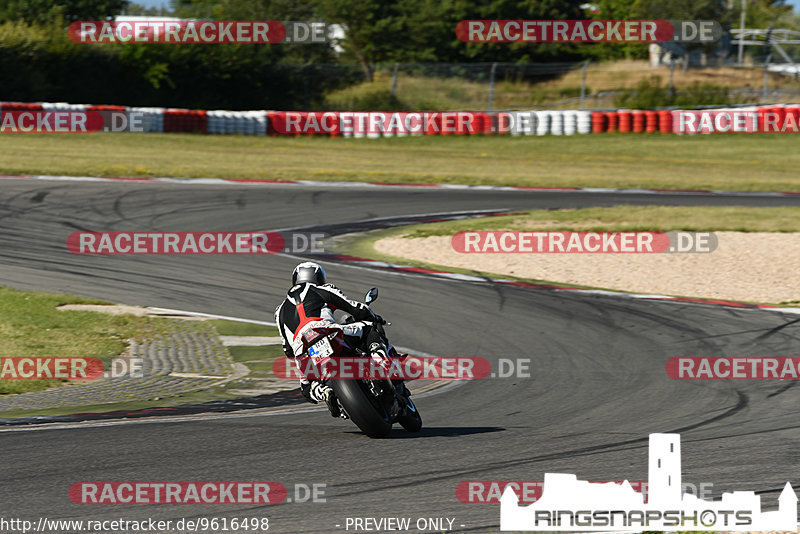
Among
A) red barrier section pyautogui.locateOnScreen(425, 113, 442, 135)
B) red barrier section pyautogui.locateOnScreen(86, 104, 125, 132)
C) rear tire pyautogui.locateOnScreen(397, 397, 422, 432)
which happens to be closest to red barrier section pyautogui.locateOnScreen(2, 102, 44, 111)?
red barrier section pyautogui.locateOnScreen(86, 104, 125, 132)

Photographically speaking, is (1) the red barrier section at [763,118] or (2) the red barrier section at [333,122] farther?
(2) the red barrier section at [333,122]

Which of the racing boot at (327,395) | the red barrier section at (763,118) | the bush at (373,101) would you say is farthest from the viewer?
the bush at (373,101)

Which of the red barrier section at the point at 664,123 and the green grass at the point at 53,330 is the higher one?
the red barrier section at the point at 664,123

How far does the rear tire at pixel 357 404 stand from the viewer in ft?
22.9

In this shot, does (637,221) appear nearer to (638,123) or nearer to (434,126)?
(638,123)

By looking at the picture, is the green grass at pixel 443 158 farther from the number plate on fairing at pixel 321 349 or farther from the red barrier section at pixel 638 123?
the number plate on fairing at pixel 321 349

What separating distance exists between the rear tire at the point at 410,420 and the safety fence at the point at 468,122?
99.9ft

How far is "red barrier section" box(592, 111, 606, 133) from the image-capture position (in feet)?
125

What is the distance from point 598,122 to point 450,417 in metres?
31.4

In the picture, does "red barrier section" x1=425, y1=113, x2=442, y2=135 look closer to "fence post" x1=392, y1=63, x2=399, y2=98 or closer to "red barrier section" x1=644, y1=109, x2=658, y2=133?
"fence post" x1=392, y1=63, x2=399, y2=98

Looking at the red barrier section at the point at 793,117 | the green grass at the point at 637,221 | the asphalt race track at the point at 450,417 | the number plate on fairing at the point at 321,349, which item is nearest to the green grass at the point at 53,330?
the asphalt race track at the point at 450,417

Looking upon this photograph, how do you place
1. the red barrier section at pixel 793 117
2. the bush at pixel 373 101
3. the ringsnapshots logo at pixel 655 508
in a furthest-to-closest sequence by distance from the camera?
the bush at pixel 373 101 → the red barrier section at pixel 793 117 → the ringsnapshots logo at pixel 655 508

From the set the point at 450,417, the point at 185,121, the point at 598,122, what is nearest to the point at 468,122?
the point at 598,122

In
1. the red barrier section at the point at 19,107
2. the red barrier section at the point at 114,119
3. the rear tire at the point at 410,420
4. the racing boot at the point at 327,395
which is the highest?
the red barrier section at the point at 19,107
